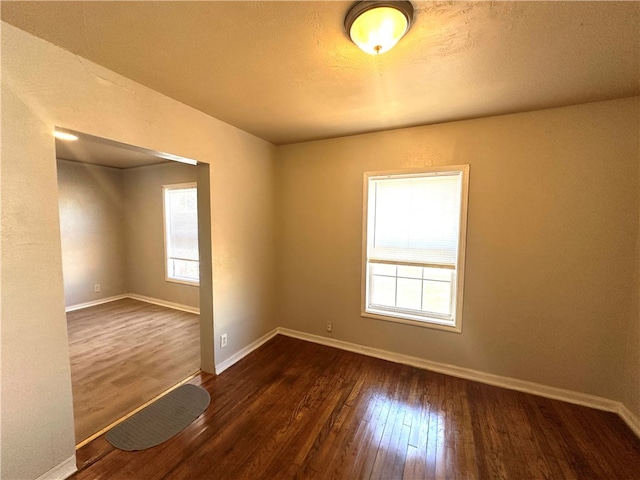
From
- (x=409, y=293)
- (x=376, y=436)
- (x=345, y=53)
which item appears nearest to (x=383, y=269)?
(x=409, y=293)

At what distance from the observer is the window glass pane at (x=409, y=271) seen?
280 centimetres

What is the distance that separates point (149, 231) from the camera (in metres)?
4.70

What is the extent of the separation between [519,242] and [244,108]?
2.75 metres

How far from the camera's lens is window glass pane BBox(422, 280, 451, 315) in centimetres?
269

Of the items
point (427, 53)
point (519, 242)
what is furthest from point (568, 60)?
point (519, 242)

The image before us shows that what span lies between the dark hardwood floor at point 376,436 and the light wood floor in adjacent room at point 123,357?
36 cm

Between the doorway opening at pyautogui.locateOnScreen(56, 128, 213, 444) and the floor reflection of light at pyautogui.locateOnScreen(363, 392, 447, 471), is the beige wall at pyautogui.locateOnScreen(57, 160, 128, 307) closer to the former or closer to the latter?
the doorway opening at pyautogui.locateOnScreen(56, 128, 213, 444)

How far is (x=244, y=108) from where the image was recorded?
2.25 m

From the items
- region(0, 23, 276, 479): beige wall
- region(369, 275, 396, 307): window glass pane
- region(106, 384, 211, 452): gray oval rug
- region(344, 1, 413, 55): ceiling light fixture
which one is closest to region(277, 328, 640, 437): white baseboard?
region(369, 275, 396, 307): window glass pane

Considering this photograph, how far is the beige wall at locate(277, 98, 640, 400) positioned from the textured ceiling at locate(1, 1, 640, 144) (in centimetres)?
31

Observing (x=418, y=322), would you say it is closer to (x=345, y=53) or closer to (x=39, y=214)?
(x=345, y=53)

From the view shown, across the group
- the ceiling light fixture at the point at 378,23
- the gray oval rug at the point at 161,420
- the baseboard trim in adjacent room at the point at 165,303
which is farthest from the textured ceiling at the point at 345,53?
the baseboard trim in adjacent room at the point at 165,303

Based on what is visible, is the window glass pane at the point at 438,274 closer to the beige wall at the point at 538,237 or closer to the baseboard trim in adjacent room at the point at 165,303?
the beige wall at the point at 538,237

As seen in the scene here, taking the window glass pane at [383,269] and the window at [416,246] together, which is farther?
the window glass pane at [383,269]
